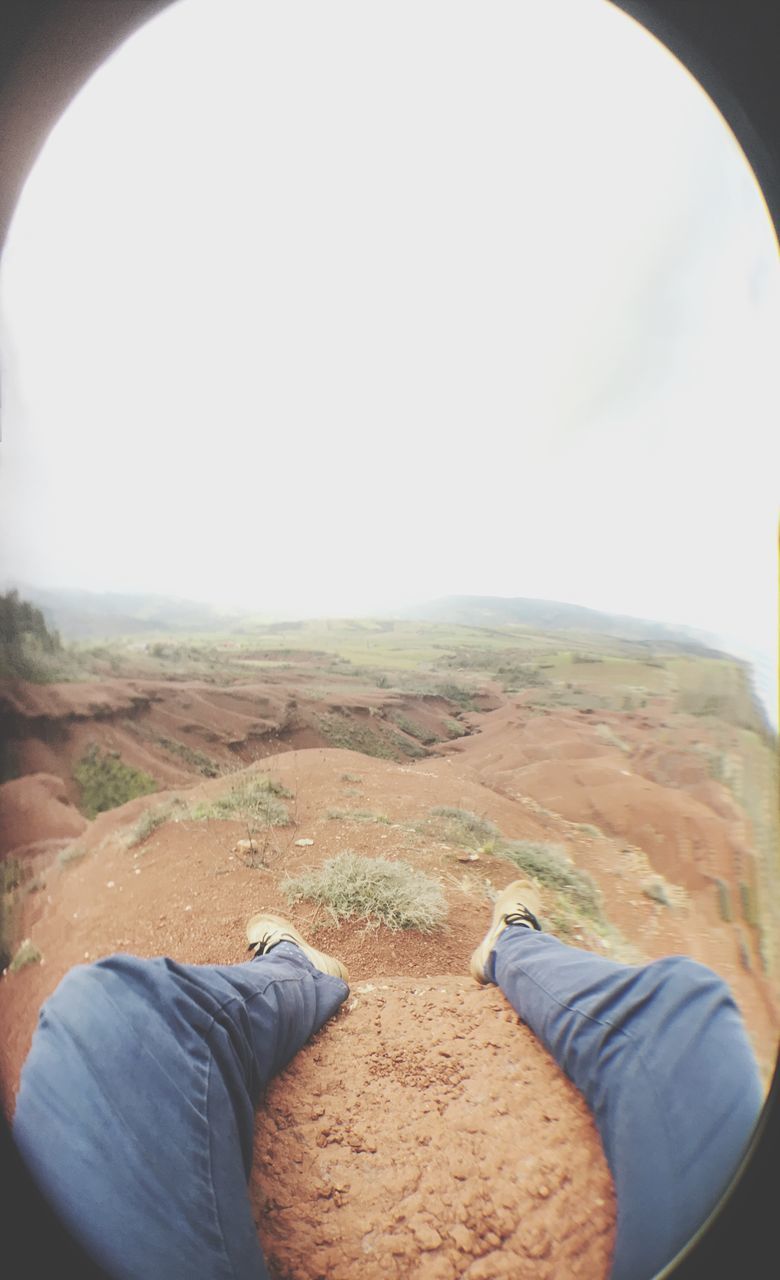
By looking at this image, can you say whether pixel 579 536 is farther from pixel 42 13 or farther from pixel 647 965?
pixel 42 13

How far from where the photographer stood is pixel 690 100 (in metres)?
0.81

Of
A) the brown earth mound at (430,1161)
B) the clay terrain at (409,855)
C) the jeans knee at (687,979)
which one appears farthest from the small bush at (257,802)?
the jeans knee at (687,979)

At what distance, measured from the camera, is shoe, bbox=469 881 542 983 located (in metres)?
1.13

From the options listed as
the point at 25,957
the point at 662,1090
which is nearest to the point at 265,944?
the point at 25,957

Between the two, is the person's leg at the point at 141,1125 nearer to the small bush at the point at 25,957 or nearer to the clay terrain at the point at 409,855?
the clay terrain at the point at 409,855

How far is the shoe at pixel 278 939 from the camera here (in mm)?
1131

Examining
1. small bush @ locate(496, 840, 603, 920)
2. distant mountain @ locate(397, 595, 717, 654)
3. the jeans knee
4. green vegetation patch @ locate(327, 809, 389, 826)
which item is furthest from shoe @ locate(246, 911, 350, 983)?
distant mountain @ locate(397, 595, 717, 654)

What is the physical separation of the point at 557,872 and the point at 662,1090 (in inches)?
15.6

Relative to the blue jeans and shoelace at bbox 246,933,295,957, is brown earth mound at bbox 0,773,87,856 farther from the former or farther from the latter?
shoelace at bbox 246,933,295,957

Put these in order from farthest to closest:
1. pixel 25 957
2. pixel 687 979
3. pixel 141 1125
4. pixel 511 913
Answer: pixel 511 913 → pixel 25 957 → pixel 687 979 → pixel 141 1125

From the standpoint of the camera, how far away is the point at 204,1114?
83 centimetres

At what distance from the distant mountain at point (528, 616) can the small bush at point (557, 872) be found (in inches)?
21.7

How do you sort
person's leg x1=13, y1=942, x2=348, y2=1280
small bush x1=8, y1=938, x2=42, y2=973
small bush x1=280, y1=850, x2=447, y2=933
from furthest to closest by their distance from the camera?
small bush x1=280, y1=850, x2=447, y2=933 → small bush x1=8, y1=938, x2=42, y2=973 → person's leg x1=13, y1=942, x2=348, y2=1280

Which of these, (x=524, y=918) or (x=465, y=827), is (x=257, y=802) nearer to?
(x=465, y=827)
